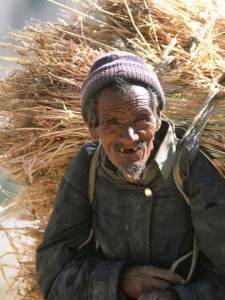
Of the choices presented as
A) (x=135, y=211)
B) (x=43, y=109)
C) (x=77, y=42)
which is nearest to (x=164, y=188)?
(x=135, y=211)

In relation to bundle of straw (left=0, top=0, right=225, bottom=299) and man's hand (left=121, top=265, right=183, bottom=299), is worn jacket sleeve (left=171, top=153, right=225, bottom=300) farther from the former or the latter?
bundle of straw (left=0, top=0, right=225, bottom=299)

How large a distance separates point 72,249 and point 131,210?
33cm

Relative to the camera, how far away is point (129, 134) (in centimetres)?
254

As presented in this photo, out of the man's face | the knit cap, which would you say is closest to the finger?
the man's face

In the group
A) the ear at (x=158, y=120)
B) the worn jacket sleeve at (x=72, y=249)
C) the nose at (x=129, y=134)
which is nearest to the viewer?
the nose at (x=129, y=134)

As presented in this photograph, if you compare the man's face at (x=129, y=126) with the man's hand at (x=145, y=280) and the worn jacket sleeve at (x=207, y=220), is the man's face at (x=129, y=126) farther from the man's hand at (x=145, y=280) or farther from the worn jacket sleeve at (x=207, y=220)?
the man's hand at (x=145, y=280)

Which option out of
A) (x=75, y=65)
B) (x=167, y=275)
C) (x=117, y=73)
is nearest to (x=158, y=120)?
A: (x=117, y=73)

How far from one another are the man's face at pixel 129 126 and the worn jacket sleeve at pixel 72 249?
27 centimetres

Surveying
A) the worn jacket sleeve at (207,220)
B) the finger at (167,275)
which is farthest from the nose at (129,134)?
the finger at (167,275)

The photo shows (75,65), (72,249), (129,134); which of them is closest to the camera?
(129,134)

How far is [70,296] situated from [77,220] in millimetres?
283

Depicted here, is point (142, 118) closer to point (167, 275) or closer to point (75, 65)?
point (167, 275)

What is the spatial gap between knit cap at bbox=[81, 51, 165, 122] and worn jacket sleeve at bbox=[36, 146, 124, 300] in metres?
0.32

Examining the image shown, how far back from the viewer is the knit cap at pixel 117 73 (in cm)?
258
